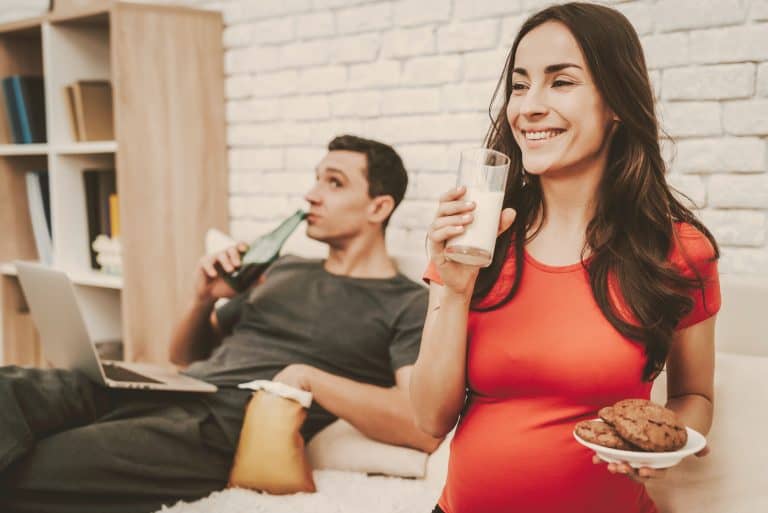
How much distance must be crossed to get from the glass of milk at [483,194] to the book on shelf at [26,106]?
258 centimetres

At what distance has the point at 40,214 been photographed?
3.22 m

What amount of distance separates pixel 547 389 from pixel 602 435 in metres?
0.18

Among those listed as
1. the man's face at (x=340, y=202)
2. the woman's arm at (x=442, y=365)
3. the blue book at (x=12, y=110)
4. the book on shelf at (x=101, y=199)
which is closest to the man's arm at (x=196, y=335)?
the man's face at (x=340, y=202)

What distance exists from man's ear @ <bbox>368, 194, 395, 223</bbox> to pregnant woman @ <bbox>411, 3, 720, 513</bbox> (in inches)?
33.8

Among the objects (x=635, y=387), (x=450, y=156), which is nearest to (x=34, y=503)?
(x=635, y=387)

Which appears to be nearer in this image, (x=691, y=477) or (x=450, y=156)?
(x=691, y=477)

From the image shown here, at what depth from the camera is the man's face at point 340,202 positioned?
A: 215 cm

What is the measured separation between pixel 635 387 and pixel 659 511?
1.15 ft

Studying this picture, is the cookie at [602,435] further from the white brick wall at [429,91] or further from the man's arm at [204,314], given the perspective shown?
the man's arm at [204,314]

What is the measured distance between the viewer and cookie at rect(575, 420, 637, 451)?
102cm

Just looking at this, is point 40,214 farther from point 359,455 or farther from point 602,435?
point 602,435

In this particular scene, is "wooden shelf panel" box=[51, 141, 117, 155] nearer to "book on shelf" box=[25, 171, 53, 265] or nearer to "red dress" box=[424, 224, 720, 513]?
"book on shelf" box=[25, 171, 53, 265]

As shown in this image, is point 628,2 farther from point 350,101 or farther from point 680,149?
point 350,101

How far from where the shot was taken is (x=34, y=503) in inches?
65.6
